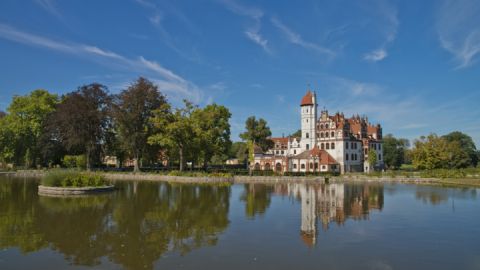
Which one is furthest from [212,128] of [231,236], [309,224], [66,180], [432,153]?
[231,236]

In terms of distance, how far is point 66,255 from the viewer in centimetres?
1244

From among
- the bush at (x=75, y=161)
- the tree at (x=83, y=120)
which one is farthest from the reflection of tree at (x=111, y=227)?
the bush at (x=75, y=161)

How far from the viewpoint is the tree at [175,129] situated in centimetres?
5675

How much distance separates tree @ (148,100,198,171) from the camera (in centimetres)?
5675

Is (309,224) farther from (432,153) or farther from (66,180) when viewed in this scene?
(432,153)

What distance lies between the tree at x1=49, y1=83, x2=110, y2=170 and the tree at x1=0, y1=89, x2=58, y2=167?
21.9 feet

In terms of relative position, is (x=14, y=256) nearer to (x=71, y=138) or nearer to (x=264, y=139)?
(x=71, y=138)

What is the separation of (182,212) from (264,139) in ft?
242

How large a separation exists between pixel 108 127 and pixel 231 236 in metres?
55.5

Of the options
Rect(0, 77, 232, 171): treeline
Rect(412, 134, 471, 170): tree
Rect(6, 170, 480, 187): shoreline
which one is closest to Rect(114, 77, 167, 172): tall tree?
Rect(0, 77, 232, 171): treeline

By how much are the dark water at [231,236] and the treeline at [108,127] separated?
112 feet

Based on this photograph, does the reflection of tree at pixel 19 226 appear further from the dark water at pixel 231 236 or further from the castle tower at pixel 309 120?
the castle tower at pixel 309 120

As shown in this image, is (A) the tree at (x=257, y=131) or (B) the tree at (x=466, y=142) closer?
(A) the tree at (x=257, y=131)

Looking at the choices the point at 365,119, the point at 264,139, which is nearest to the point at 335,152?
the point at 365,119
